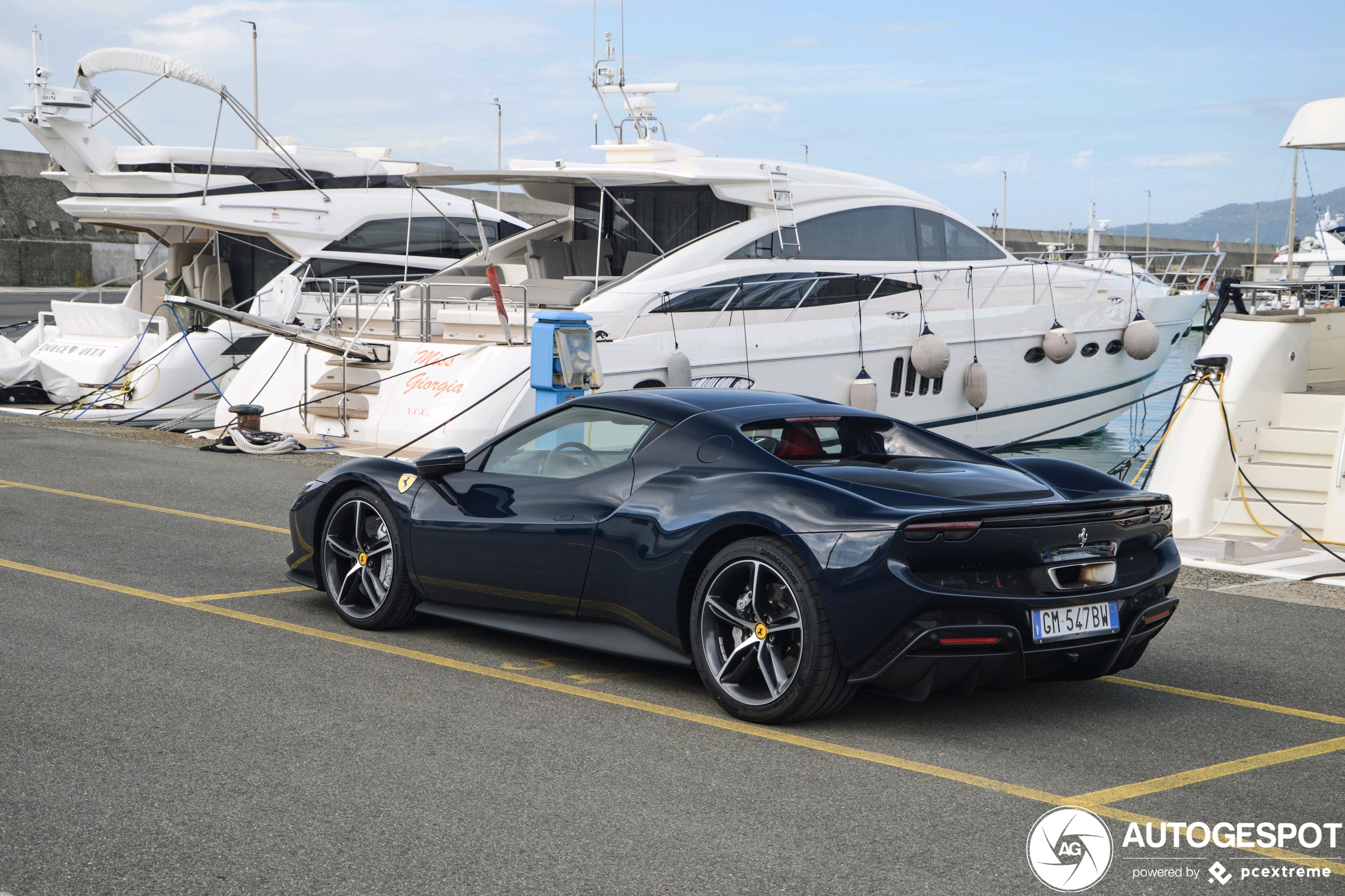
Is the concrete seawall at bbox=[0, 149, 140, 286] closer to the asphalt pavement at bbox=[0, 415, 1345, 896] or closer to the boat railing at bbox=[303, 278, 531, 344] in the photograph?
the boat railing at bbox=[303, 278, 531, 344]

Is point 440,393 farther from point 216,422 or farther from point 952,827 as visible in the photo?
point 952,827

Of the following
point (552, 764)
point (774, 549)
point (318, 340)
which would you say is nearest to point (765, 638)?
point (774, 549)

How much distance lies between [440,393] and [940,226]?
8.14 meters

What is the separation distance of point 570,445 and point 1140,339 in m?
16.1

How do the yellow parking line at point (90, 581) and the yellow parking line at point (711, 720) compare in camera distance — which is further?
the yellow parking line at point (90, 581)

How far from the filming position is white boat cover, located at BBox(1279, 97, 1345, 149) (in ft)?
38.7

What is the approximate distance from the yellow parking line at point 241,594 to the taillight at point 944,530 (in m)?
3.53

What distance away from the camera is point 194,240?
23359 mm

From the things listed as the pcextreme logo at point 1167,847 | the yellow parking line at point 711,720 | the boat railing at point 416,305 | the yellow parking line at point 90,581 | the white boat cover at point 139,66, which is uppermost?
the white boat cover at point 139,66

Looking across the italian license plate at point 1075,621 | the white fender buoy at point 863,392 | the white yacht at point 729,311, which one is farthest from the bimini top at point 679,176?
the italian license plate at point 1075,621

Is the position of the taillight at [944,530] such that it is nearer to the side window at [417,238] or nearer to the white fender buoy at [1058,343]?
the white fender buoy at [1058,343]

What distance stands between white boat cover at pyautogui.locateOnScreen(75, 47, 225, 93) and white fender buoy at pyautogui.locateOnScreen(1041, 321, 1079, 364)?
1309 cm

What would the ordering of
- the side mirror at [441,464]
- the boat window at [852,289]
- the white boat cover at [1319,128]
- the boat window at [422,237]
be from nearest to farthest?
the side mirror at [441,464] → the white boat cover at [1319,128] → the boat window at [852,289] → the boat window at [422,237]

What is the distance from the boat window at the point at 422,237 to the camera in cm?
2269
